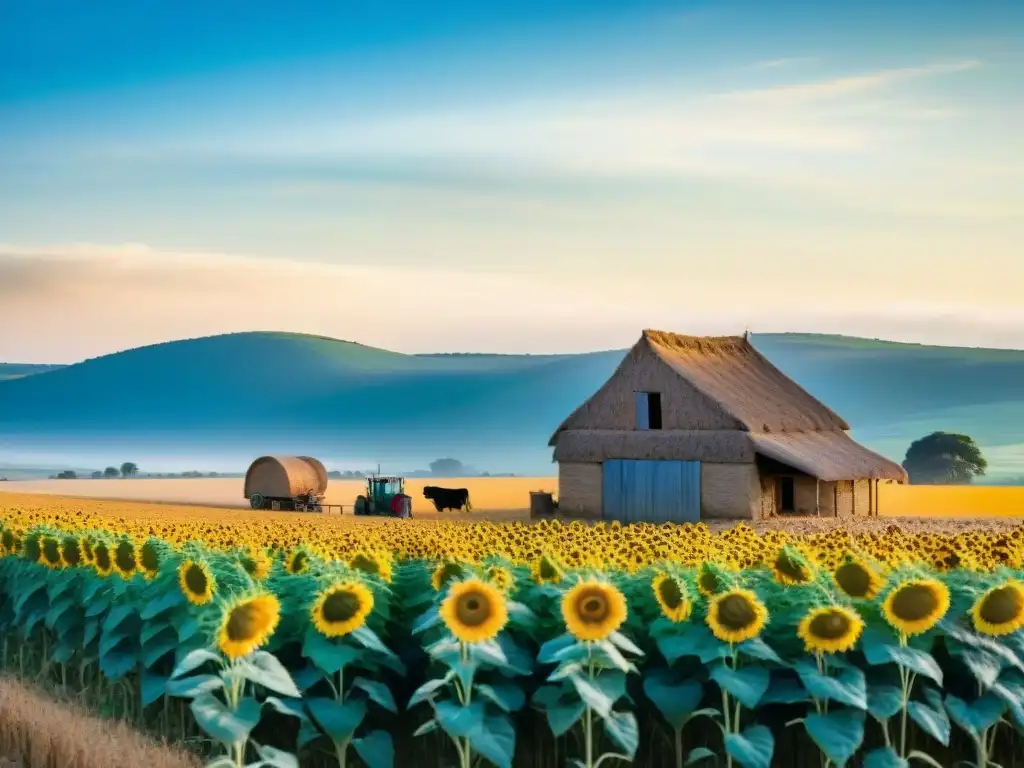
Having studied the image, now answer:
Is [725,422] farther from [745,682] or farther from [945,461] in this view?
[945,461]

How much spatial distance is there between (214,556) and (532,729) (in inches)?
141

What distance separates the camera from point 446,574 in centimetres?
1145

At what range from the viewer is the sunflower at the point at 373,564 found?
11.8 meters

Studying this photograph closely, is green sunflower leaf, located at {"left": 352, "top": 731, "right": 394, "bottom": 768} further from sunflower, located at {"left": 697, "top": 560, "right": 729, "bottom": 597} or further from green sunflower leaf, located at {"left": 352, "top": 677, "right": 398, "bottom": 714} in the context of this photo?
sunflower, located at {"left": 697, "top": 560, "right": 729, "bottom": 597}

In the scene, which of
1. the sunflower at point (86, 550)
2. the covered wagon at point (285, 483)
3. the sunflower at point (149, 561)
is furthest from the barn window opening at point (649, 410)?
the sunflower at point (149, 561)

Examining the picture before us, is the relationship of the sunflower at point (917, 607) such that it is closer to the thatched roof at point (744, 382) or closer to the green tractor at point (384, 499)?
the thatched roof at point (744, 382)

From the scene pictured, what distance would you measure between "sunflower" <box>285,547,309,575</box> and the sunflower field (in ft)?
0.06

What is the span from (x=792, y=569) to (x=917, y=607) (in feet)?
5.19

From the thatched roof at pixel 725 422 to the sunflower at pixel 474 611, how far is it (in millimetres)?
28414

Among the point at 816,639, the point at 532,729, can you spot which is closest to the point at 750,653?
the point at 816,639

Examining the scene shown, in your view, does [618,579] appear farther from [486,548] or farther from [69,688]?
[69,688]

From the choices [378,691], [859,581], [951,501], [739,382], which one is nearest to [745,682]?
[859,581]

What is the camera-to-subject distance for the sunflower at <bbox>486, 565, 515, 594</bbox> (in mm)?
10859

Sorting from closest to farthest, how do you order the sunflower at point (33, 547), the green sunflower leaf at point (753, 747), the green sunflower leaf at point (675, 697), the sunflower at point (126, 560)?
the green sunflower leaf at point (753, 747)
the green sunflower leaf at point (675, 697)
the sunflower at point (126, 560)
the sunflower at point (33, 547)
